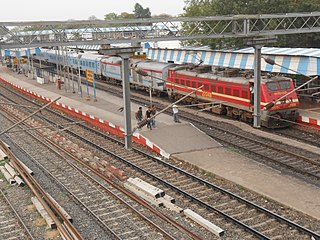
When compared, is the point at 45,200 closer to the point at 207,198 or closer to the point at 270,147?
the point at 207,198

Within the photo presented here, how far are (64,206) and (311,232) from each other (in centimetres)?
843

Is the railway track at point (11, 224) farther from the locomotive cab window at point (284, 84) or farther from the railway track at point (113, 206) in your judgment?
the locomotive cab window at point (284, 84)

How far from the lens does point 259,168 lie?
57.7 feet

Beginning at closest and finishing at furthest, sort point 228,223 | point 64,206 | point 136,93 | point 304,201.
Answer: point 228,223 → point 304,201 → point 64,206 → point 136,93

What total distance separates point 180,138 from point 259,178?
690cm

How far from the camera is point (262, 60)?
104ft

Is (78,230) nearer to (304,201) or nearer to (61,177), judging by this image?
(61,177)

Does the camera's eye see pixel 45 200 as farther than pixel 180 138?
No

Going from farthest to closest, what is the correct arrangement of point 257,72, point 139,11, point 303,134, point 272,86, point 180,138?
point 139,11 < point 272,86 < point 257,72 < point 303,134 < point 180,138

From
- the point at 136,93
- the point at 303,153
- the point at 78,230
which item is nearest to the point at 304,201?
the point at 303,153

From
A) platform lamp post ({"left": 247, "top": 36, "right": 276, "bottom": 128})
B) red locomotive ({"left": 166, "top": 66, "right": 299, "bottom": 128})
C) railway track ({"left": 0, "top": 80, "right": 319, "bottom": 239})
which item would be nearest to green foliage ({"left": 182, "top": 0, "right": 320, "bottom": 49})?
red locomotive ({"left": 166, "top": 66, "right": 299, "bottom": 128})

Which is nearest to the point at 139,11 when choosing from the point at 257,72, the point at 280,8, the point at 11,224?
the point at 280,8

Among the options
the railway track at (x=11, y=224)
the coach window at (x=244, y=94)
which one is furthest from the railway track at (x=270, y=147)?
the railway track at (x=11, y=224)

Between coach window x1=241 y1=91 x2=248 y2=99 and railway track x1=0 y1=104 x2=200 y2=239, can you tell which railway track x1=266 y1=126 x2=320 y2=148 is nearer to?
coach window x1=241 y1=91 x2=248 y2=99
